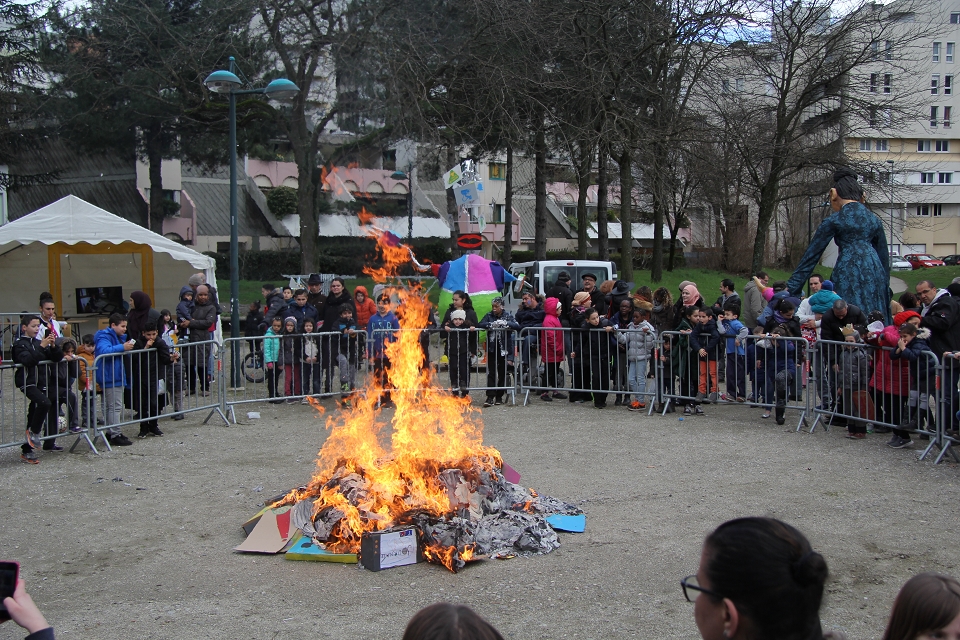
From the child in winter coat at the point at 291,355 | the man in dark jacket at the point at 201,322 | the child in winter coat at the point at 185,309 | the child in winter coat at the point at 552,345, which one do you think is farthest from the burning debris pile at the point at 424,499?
the child in winter coat at the point at 185,309

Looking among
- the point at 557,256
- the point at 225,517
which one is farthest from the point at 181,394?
the point at 557,256

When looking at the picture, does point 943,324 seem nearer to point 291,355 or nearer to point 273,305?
point 291,355

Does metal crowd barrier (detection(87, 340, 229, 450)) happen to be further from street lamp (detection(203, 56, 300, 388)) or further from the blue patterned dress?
the blue patterned dress

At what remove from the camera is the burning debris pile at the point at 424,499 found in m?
6.64

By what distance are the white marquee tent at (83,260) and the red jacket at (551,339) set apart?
8.17 m

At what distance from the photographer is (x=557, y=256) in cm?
5362

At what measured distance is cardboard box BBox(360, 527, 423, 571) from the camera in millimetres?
6359

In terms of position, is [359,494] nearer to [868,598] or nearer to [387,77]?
[868,598]

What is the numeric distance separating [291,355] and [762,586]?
37.4 feet

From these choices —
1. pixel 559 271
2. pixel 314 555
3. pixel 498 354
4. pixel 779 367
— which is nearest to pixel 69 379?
pixel 314 555

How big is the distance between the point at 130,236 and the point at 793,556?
17.4 metres

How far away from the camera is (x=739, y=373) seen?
1195cm

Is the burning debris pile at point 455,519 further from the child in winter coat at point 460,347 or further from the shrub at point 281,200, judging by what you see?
the shrub at point 281,200

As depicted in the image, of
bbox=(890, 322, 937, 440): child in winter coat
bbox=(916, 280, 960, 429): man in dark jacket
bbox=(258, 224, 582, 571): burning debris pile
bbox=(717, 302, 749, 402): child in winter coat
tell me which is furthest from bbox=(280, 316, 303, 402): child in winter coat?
bbox=(916, 280, 960, 429): man in dark jacket
